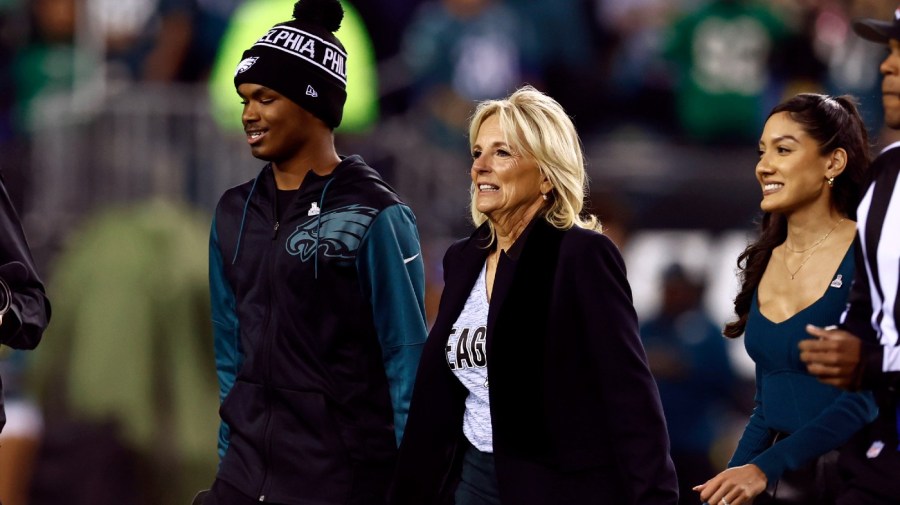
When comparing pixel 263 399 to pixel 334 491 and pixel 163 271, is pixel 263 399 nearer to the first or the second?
pixel 334 491

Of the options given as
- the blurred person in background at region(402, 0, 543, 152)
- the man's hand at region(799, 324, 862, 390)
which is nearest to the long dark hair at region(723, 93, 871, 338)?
the man's hand at region(799, 324, 862, 390)

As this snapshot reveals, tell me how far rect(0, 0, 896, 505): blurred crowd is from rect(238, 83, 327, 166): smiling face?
4128mm

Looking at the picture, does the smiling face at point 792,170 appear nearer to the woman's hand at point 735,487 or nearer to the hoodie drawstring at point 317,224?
the woman's hand at point 735,487

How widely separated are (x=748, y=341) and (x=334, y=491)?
49.7 inches

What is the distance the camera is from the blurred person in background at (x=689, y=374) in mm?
9312

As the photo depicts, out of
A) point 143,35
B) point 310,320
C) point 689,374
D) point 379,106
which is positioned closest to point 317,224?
point 310,320

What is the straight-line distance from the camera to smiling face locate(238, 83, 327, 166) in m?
5.08

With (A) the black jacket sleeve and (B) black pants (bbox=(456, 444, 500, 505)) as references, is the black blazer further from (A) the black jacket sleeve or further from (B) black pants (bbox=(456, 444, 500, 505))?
(A) the black jacket sleeve

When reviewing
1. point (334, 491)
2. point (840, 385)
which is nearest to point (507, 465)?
point (334, 491)

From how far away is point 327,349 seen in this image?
4.94 meters

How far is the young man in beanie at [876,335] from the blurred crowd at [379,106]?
493 centimetres

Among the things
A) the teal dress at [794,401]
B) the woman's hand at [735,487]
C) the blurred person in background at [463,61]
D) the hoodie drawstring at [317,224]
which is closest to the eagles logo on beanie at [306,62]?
the hoodie drawstring at [317,224]

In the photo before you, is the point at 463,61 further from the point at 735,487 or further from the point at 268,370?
the point at 735,487

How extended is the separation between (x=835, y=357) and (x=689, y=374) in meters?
5.63
